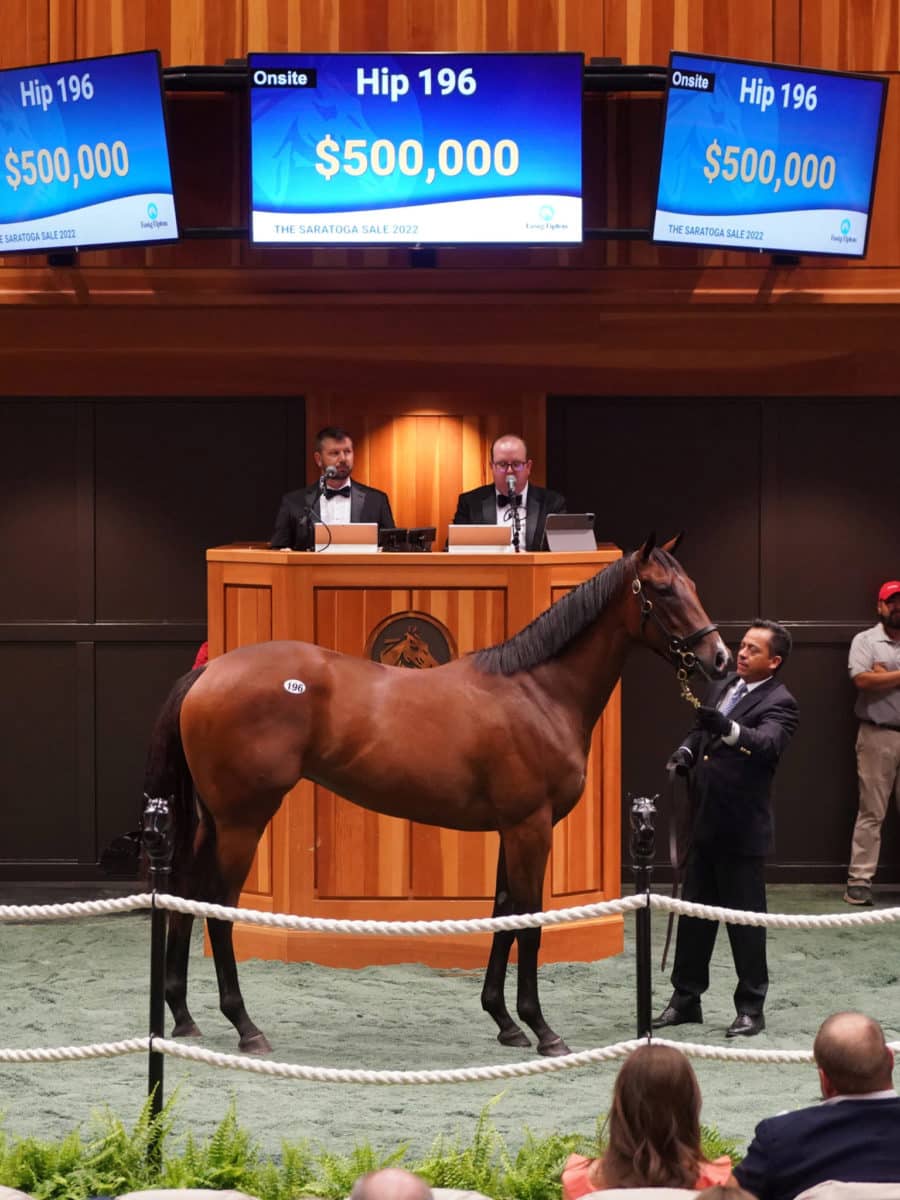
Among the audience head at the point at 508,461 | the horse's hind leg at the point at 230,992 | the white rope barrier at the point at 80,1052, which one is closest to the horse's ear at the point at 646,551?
the audience head at the point at 508,461

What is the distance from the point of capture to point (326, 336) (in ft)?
31.2

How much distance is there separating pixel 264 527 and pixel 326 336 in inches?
53.4

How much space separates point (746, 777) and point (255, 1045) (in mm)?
2231

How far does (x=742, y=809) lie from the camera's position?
697cm

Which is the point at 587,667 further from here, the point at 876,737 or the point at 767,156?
the point at 876,737

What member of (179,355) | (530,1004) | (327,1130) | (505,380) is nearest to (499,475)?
(505,380)

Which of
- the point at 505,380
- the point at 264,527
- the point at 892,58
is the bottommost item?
the point at 264,527

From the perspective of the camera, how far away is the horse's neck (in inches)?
281

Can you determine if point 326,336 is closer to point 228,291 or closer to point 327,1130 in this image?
point 228,291

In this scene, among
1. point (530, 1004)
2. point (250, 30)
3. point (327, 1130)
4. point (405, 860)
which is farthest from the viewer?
point (250, 30)

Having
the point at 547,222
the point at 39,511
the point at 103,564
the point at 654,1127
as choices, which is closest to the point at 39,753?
the point at 103,564

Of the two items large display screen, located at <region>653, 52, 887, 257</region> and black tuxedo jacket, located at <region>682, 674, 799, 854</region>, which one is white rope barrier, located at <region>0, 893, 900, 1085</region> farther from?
large display screen, located at <region>653, 52, 887, 257</region>

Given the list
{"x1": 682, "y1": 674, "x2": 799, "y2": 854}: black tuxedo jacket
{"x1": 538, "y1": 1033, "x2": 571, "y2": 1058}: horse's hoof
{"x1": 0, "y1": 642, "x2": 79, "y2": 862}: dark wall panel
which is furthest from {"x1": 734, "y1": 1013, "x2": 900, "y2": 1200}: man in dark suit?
{"x1": 0, "y1": 642, "x2": 79, "y2": 862}: dark wall panel

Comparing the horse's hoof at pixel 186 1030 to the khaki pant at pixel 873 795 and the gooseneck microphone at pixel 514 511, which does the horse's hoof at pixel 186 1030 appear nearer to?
the gooseneck microphone at pixel 514 511
